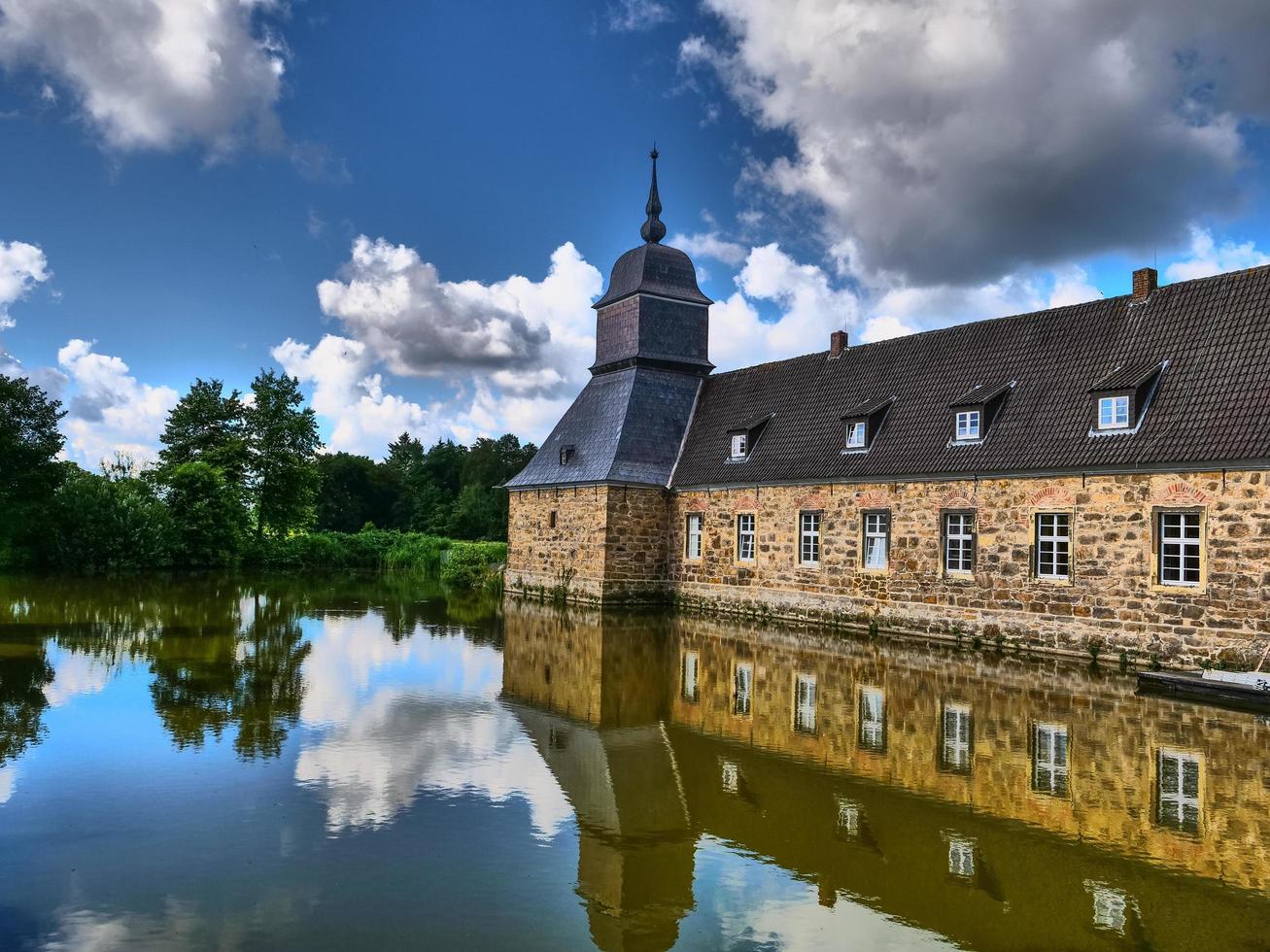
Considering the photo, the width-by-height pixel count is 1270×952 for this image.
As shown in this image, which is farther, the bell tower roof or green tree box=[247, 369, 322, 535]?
green tree box=[247, 369, 322, 535]

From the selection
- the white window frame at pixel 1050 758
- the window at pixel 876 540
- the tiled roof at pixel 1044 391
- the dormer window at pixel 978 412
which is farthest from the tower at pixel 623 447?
the white window frame at pixel 1050 758

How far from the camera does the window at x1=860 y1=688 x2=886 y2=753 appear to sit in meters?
8.34

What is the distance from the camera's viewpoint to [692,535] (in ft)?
74.2

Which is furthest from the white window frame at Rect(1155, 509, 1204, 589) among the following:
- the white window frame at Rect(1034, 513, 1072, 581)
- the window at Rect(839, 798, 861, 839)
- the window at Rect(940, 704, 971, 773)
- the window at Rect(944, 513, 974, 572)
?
the window at Rect(839, 798, 861, 839)

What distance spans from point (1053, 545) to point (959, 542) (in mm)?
1745

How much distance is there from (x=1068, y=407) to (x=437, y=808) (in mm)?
13139

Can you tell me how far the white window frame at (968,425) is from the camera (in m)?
16.5

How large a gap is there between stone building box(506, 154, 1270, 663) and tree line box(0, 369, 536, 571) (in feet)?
20.3

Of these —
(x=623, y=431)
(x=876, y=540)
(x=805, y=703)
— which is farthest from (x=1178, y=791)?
(x=623, y=431)

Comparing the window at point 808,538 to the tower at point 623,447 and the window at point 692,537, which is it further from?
the tower at point 623,447

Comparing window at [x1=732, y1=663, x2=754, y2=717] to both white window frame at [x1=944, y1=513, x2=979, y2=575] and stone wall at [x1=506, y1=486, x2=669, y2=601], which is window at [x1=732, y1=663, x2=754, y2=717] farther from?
stone wall at [x1=506, y1=486, x2=669, y2=601]

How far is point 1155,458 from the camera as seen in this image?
13.5 m

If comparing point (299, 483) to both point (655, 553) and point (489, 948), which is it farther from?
point (489, 948)

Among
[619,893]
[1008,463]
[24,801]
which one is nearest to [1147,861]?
[619,893]
